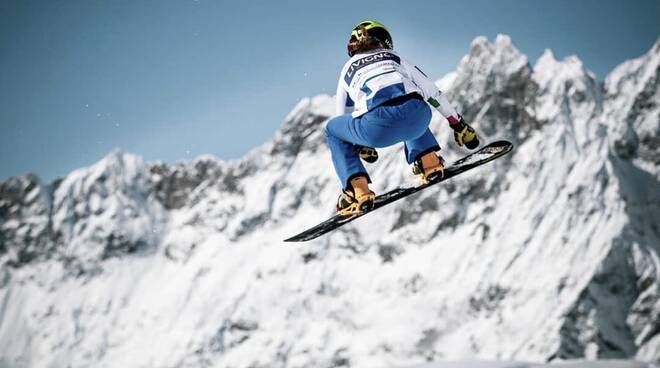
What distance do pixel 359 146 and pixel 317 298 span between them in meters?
190

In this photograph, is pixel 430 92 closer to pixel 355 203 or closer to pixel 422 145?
pixel 422 145

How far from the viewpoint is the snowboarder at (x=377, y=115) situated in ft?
22.3

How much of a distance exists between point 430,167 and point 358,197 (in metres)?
1.01

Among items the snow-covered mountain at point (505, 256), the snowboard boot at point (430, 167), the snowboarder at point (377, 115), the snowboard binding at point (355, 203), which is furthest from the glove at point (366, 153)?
the snow-covered mountain at point (505, 256)

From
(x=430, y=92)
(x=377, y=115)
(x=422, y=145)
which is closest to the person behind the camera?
(x=377, y=115)

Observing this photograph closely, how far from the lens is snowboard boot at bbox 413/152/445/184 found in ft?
24.4

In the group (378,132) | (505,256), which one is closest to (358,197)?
(378,132)

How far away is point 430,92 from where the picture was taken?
7195 millimetres

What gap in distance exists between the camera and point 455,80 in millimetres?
198750

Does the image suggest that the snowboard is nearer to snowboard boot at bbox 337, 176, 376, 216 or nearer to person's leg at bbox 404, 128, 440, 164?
snowboard boot at bbox 337, 176, 376, 216

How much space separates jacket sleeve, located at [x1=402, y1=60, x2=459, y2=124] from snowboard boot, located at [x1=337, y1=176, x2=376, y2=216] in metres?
1.27

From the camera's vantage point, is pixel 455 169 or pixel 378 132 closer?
pixel 378 132

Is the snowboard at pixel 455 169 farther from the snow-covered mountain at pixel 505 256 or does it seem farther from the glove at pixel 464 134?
the snow-covered mountain at pixel 505 256

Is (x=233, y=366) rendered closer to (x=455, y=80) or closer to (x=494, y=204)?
(x=494, y=204)
